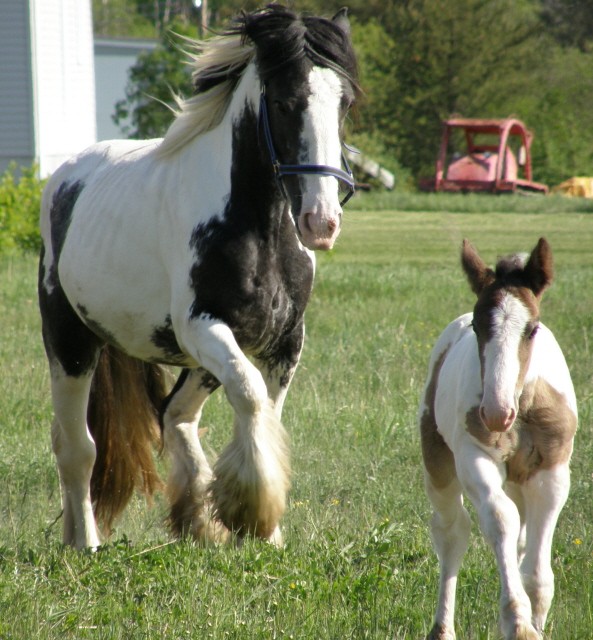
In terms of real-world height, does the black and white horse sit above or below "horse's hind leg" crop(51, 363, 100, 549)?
above

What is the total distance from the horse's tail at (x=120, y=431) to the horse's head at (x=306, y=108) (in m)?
1.72

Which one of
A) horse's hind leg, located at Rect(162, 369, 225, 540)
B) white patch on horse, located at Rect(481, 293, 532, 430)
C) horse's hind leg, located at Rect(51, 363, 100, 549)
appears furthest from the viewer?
horse's hind leg, located at Rect(51, 363, 100, 549)

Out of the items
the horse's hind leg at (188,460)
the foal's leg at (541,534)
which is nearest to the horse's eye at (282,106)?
the horse's hind leg at (188,460)


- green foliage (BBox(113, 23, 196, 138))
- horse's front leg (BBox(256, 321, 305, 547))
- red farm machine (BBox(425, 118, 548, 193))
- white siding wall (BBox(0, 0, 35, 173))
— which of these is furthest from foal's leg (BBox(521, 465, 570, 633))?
green foliage (BBox(113, 23, 196, 138))

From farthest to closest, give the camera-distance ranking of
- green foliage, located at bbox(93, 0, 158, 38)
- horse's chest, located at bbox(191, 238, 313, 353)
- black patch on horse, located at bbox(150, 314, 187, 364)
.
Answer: green foliage, located at bbox(93, 0, 158, 38) → black patch on horse, located at bbox(150, 314, 187, 364) → horse's chest, located at bbox(191, 238, 313, 353)

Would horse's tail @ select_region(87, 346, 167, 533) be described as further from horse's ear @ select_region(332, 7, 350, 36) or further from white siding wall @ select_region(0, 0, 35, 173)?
white siding wall @ select_region(0, 0, 35, 173)

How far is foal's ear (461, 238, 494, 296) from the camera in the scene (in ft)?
12.5

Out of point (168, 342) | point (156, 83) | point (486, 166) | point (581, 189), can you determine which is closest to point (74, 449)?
point (168, 342)

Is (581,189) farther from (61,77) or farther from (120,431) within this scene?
(120,431)

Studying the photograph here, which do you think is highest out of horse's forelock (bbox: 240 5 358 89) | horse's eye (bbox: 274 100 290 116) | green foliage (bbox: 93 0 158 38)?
horse's forelock (bbox: 240 5 358 89)

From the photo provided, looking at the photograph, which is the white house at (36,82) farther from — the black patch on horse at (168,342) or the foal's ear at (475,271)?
the foal's ear at (475,271)

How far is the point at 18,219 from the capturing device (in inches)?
636

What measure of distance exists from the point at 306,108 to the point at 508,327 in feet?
4.35

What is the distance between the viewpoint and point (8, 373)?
847 centimetres
